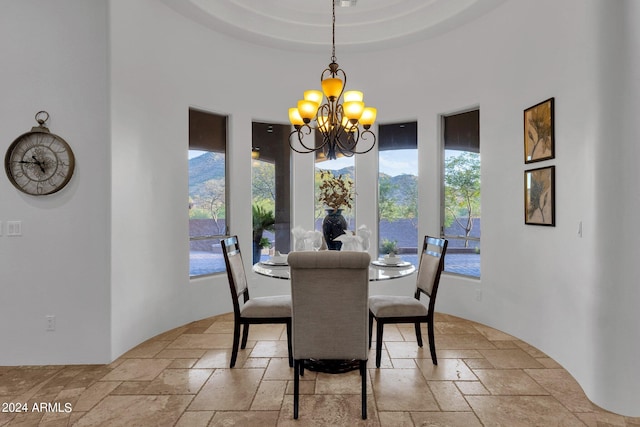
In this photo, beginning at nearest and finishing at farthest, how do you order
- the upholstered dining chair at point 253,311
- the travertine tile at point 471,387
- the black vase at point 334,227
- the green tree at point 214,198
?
the travertine tile at point 471,387
the upholstered dining chair at point 253,311
the black vase at point 334,227
the green tree at point 214,198

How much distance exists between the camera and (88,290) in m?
2.95

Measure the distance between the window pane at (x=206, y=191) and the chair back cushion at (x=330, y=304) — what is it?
2.28m

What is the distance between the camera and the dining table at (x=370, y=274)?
2.76 m

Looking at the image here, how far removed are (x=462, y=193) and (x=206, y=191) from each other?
9.76 ft

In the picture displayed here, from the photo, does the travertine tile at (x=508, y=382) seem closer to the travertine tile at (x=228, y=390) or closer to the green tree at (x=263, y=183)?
the travertine tile at (x=228, y=390)

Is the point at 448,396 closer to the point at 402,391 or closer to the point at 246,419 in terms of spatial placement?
the point at 402,391

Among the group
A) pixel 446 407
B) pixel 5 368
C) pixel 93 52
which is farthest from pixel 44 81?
pixel 446 407

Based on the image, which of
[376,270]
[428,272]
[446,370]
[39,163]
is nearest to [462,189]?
[428,272]

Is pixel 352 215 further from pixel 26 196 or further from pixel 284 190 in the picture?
pixel 26 196

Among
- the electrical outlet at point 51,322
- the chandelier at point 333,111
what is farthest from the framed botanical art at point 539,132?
the electrical outlet at point 51,322

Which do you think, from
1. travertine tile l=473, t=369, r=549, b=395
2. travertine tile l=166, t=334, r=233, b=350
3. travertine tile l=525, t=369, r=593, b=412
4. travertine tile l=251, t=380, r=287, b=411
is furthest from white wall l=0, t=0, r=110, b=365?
travertine tile l=525, t=369, r=593, b=412

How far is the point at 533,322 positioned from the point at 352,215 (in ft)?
7.62

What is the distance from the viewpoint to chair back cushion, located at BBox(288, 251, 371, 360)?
83.7 inches

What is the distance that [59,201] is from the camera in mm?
2910
